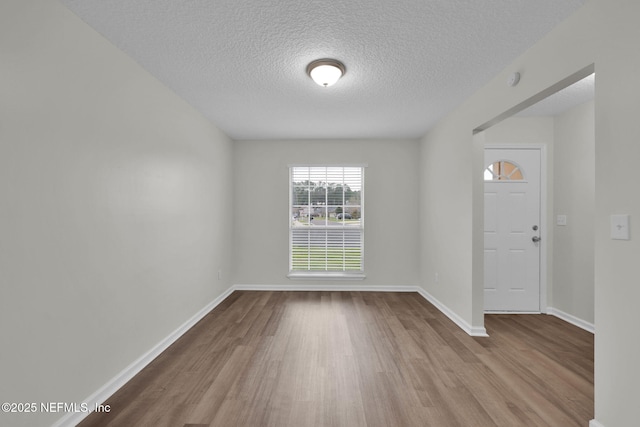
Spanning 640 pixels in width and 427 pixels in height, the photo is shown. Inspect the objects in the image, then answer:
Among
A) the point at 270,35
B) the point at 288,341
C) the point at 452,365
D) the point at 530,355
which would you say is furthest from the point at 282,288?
the point at 270,35

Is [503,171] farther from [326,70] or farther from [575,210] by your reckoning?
[326,70]

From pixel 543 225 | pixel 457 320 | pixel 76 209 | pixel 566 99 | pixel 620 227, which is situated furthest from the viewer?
pixel 543 225

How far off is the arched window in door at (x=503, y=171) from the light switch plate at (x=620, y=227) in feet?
7.71

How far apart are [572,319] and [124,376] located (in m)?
4.64

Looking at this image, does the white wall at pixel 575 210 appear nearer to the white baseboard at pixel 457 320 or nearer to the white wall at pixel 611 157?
the white baseboard at pixel 457 320

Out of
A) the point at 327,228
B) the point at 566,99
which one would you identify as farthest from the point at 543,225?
the point at 327,228

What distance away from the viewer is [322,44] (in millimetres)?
2035

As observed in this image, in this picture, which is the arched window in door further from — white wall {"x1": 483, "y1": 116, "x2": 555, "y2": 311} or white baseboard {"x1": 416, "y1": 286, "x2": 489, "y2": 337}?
white baseboard {"x1": 416, "y1": 286, "x2": 489, "y2": 337}

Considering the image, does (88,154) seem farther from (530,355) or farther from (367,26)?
(530,355)

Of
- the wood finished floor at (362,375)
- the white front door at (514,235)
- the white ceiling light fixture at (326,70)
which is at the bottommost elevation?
the wood finished floor at (362,375)

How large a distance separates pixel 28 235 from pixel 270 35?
6.08 feet

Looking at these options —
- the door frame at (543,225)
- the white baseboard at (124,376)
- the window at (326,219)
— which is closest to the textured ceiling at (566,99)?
the door frame at (543,225)

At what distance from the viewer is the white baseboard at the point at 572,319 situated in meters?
3.11

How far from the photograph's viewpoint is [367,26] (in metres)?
1.84
